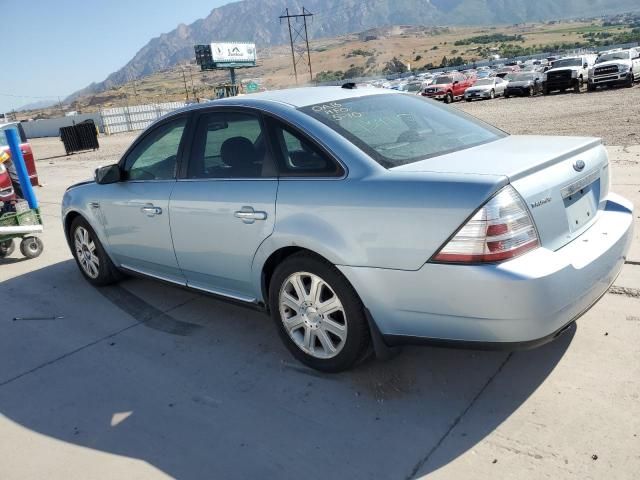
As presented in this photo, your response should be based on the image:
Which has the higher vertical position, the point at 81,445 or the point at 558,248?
the point at 558,248

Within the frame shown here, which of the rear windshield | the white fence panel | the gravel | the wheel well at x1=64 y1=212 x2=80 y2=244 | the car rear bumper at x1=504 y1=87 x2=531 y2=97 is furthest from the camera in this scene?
the white fence panel

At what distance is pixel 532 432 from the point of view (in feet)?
8.91

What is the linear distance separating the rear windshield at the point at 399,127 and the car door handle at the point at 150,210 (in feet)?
4.68

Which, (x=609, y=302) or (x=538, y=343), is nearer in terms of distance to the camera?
(x=538, y=343)

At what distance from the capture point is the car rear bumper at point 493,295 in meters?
2.56

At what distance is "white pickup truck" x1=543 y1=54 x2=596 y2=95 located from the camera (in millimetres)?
27531

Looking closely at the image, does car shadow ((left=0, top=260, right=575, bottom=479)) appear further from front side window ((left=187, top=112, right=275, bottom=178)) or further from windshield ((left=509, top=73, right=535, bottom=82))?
windshield ((left=509, top=73, right=535, bottom=82))

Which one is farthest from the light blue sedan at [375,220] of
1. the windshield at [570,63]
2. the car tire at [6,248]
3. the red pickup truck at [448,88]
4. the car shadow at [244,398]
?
the red pickup truck at [448,88]

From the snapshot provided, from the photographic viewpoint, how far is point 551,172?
9.30 feet

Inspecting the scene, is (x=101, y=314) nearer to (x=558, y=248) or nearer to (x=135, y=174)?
(x=135, y=174)

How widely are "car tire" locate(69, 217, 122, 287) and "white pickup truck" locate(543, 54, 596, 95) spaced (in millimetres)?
27459

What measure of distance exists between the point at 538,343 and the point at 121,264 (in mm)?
3603

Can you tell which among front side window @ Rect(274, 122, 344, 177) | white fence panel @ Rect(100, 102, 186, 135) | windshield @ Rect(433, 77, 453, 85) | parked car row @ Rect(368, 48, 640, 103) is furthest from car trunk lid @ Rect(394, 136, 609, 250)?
white fence panel @ Rect(100, 102, 186, 135)

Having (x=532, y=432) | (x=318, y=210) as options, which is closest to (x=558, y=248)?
(x=532, y=432)
